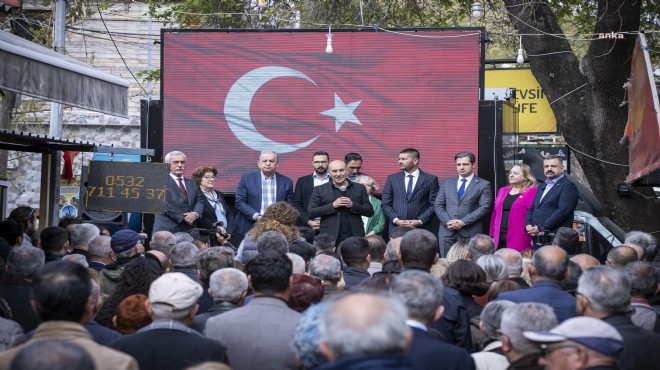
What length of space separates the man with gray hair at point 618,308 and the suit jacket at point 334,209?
23.1 ft

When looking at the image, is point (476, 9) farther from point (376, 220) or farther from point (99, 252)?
point (99, 252)

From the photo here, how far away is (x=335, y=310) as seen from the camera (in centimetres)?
329

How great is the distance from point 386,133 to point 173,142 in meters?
3.13

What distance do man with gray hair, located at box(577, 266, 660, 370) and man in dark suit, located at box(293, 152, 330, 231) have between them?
775 cm

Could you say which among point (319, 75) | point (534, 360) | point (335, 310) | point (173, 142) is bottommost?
point (534, 360)

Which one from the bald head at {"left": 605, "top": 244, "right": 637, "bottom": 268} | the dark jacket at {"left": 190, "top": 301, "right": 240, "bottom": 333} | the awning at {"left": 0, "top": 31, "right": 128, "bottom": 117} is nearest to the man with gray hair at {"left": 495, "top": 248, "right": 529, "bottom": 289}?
the bald head at {"left": 605, "top": 244, "right": 637, "bottom": 268}

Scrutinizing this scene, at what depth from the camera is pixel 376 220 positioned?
13555 mm

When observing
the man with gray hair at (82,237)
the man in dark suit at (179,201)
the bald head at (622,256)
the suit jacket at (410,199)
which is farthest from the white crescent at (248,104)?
the bald head at (622,256)

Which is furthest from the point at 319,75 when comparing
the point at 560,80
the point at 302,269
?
the point at 302,269

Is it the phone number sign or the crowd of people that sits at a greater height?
the phone number sign

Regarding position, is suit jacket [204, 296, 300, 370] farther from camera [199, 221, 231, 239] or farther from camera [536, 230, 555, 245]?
camera [536, 230, 555, 245]

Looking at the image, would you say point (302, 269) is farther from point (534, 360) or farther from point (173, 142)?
point (173, 142)

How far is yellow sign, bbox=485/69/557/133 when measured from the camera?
2012cm

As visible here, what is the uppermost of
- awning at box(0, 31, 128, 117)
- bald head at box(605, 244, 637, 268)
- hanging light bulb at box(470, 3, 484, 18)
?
hanging light bulb at box(470, 3, 484, 18)
